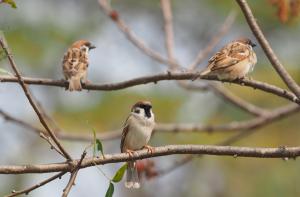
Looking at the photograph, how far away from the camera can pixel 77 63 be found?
674cm

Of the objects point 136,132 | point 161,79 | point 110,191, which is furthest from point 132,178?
point 110,191

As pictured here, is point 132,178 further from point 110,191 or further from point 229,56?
point 110,191

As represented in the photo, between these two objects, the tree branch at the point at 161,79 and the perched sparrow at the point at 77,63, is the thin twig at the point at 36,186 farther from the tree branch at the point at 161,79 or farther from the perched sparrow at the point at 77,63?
the perched sparrow at the point at 77,63

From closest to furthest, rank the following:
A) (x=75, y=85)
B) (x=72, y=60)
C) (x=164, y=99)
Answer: (x=75, y=85)
(x=72, y=60)
(x=164, y=99)

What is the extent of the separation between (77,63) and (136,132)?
135cm

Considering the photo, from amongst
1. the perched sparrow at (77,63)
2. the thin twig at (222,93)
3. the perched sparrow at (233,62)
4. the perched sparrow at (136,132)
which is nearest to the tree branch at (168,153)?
the perched sparrow at (233,62)

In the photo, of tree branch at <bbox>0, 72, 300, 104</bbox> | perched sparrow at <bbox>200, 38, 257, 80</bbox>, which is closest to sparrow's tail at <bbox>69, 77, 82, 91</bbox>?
tree branch at <bbox>0, 72, 300, 104</bbox>

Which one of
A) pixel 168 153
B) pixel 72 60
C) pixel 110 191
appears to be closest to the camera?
pixel 110 191

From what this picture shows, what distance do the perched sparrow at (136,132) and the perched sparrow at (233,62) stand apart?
571 millimetres

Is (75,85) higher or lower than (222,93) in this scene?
lower

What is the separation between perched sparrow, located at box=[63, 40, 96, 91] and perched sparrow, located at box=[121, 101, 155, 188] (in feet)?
1.51

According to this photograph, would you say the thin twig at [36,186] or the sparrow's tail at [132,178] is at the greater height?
the sparrow's tail at [132,178]

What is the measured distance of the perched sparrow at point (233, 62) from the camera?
5.38 m

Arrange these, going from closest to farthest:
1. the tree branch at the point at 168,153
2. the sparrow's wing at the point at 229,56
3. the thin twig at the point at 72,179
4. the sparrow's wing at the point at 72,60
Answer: the thin twig at the point at 72,179, the tree branch at the point at 168,153, the sparrow's wing at the point at 229,56, the sparrow's wing at the point at 72,60
